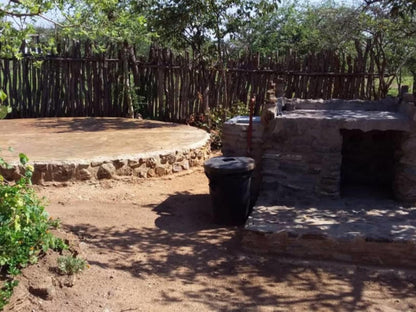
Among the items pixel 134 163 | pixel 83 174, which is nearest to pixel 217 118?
pixel 134 163

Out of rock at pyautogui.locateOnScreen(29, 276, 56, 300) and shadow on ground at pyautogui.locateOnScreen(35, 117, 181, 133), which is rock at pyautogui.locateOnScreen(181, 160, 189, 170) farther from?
rock at pyautogui.locateOnScreen(29, 276, 56, 300)

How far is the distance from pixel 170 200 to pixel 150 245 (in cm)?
148

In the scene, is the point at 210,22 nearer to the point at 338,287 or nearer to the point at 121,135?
the point at 121,135

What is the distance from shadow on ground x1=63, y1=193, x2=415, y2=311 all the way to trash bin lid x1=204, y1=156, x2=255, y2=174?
2.16ft

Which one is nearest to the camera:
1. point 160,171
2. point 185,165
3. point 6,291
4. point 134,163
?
point 6,291

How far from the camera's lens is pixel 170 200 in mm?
6156

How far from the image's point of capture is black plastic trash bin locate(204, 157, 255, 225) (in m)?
5.10

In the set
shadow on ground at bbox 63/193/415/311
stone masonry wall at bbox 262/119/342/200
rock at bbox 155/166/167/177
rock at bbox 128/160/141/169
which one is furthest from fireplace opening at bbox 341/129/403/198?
rock at bbox 128/160/141/169

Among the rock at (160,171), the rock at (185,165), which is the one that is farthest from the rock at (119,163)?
the rock at (185,165)

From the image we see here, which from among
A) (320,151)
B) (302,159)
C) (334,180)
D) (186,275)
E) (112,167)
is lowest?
(186,275)

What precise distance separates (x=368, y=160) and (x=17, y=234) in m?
4.66

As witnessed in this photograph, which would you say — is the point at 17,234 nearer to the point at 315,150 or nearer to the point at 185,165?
the point at 315,150

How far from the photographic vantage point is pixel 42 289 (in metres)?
3.32

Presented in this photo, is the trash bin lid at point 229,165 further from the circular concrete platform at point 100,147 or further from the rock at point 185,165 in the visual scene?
the rock at point 185,165
